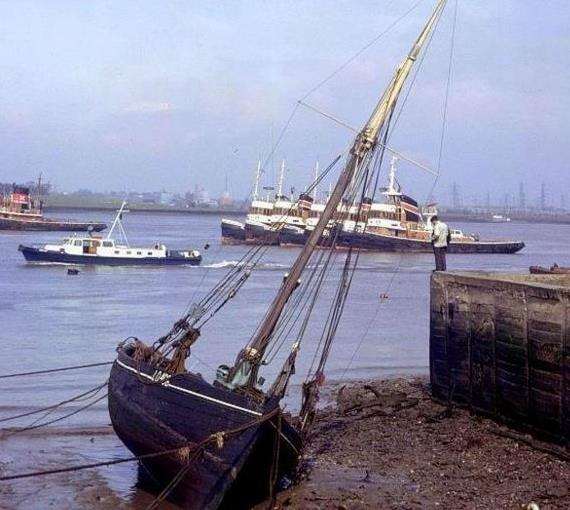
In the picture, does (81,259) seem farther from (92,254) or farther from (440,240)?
(440,240)

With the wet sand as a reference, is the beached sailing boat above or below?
above

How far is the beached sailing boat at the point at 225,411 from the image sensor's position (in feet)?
32.3

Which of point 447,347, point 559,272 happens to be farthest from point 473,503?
point 559,272

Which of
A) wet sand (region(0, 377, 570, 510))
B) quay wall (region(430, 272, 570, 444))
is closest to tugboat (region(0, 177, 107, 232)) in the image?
quay wall (region(430, 272, 570, 444))

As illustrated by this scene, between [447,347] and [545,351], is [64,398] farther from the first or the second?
[545,351]

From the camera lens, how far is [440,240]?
17.3 metres

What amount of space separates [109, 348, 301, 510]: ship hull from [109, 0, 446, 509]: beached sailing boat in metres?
0.01

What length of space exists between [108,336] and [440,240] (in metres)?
10.9

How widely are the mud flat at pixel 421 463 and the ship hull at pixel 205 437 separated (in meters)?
0.66

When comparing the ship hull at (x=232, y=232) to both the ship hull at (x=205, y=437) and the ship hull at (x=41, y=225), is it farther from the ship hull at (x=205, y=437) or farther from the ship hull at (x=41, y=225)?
the ship hull at (x=205, y=437)

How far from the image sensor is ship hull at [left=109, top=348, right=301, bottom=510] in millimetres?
9781

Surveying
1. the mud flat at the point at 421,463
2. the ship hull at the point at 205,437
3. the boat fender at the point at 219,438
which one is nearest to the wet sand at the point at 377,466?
the mud flat at the point at 421,463

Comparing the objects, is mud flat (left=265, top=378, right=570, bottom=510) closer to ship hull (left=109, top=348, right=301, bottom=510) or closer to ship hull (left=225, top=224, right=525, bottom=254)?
ship hull (left=109, top=348, right=301, bottom=510)

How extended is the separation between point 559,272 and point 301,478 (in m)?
8.22
